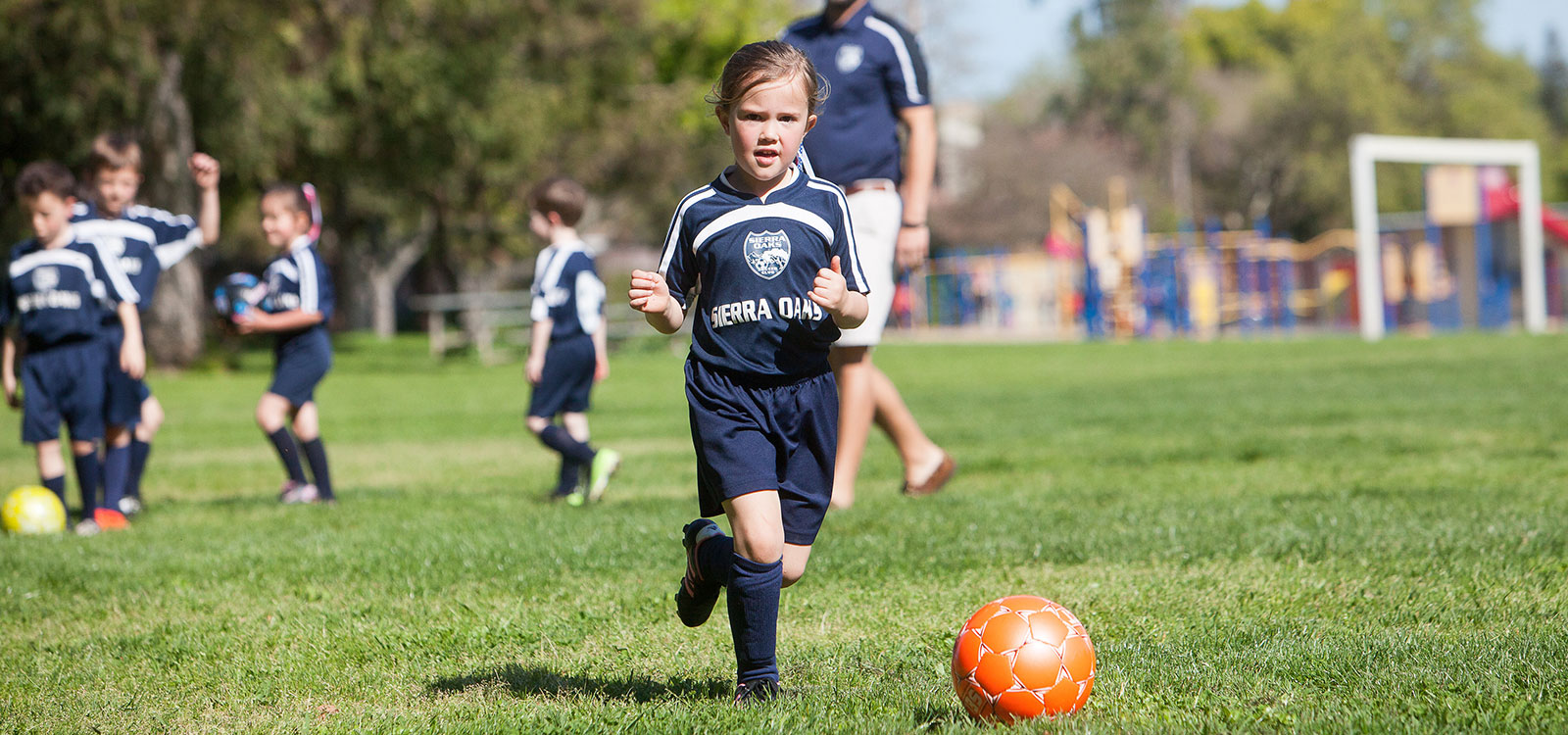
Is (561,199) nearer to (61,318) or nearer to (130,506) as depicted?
(61,318)

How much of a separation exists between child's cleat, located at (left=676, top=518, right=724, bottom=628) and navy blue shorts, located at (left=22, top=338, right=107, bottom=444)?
4.42 meters

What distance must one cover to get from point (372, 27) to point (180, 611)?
18398mm

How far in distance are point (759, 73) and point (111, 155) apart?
16.6 feet

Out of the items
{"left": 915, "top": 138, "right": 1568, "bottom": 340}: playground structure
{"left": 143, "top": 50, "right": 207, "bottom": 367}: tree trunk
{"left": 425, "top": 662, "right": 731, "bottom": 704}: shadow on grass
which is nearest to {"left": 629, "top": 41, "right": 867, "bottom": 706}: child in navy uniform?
{"left": 425, "top": 662, "right": 731, "bottom": 704}: shadow on grass

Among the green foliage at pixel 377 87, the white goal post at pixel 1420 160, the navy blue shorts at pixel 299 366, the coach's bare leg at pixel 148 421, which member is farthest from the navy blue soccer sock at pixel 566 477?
the white goal post at pixel 1420 160

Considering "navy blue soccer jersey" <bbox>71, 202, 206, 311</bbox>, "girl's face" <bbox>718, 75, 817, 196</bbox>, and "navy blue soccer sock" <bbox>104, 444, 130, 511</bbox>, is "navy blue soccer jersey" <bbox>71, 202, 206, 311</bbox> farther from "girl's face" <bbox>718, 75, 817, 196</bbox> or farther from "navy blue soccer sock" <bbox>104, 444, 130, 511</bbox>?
"girl's face" <bbox>718, 75, 817, 196</bbox>

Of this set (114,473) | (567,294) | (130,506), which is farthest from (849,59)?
(130,506)

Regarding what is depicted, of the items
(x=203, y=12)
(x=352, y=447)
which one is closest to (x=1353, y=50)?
(x=203, y=12)

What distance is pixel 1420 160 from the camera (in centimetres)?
2672

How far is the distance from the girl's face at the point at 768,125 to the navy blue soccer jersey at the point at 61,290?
464cm

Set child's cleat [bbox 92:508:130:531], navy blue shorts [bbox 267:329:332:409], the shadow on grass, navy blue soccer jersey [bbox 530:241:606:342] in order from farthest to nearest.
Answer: navy blue shorts [bbox 267:329:332:409] < navy blue soccer jersey [bbox 530:241:606:342] < child's cleat [bbox 92:508:130:531] < the shadow on grass

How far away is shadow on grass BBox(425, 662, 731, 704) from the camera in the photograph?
3.53 meters

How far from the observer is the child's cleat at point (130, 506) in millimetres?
7276

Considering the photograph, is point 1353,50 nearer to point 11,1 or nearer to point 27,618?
point 11,1
